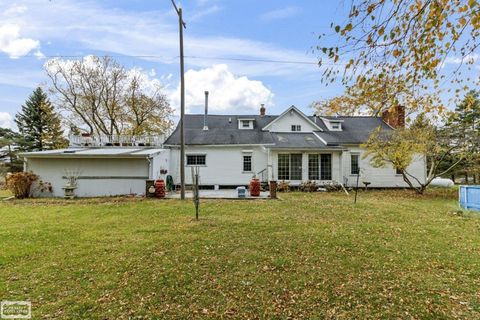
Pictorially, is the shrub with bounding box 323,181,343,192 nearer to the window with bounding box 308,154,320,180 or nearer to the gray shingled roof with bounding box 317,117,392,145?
the window with bounding box 308,154,320,180

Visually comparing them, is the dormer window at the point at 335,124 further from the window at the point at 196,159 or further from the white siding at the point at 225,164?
the window at the point at 196,159

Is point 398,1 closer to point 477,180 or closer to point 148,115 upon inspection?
point 148,115

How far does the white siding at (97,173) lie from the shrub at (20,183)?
705 mm

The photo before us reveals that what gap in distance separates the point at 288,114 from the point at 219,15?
1344 cm

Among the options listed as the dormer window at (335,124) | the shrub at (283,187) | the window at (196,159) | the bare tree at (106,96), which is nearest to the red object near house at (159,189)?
the window at (196,159)

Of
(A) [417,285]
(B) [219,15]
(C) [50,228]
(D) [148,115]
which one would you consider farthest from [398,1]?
(D) [148,115]

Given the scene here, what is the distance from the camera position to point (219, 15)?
833 centimetres

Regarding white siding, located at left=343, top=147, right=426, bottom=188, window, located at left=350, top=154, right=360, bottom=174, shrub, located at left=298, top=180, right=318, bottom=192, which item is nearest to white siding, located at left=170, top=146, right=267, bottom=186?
shrub, located at left=298, top=180, right=318, bottom=192

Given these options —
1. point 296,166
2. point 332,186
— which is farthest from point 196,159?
point 332,186

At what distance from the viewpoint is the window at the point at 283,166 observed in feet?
60.3

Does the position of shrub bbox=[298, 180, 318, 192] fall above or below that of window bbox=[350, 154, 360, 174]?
below

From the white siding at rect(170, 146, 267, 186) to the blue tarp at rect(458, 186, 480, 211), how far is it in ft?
33.9

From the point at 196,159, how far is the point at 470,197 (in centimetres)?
1442

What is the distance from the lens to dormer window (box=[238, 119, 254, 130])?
20.9 metres
